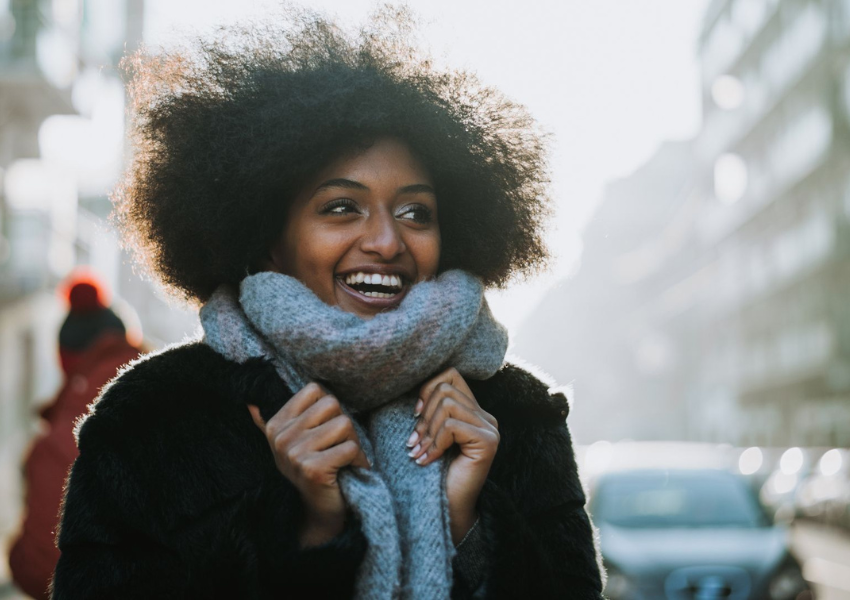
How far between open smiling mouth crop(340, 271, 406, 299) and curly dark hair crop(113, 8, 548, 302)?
32 cm

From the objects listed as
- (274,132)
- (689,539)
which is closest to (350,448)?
(274,132)

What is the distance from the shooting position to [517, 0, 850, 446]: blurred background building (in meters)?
36.8

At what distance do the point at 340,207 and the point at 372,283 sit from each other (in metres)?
0.21

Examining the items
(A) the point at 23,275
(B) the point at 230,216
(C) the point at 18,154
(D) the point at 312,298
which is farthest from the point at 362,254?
(C) the point at 18,154

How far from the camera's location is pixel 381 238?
2.52 meters

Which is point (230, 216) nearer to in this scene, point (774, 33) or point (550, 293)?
point (550, 293)

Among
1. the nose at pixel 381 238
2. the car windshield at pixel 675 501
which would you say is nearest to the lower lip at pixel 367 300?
the nose at pixel 381 238

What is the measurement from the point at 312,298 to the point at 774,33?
4644 centimetres

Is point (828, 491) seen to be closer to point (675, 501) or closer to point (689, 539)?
point (675, 501)

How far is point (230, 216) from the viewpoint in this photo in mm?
2773

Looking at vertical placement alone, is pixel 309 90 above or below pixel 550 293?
below

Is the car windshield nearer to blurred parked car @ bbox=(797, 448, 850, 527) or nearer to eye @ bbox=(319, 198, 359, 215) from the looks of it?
eye @ bbox=(319, 198, 359, 215)

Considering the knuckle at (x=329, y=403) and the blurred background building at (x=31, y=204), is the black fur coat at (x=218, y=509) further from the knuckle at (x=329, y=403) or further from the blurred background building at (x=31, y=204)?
the blurred background building at (x=31, y=204)

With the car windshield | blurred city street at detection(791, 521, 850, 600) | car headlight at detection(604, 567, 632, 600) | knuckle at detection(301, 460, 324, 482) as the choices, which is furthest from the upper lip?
blurred city street at detection(791, 521, 850, 600)
